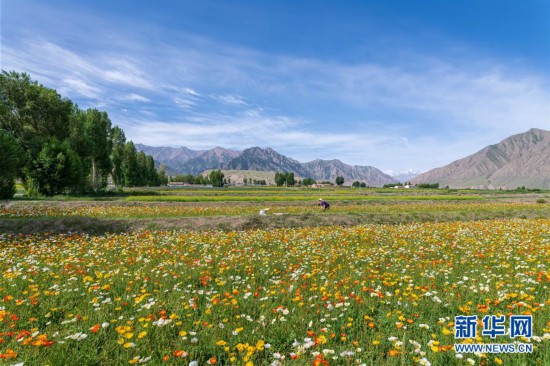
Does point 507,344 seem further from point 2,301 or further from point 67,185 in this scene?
point 67,185

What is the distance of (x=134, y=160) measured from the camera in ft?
321

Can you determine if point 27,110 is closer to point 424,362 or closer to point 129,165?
point 129,165

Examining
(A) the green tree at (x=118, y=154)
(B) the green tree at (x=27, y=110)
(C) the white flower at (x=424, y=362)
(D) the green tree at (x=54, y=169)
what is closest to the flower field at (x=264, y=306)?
(C) the white flower at (x=424, y=362)

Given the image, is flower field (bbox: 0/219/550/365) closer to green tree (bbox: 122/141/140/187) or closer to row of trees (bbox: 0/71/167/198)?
row of trees (bbox: 0/71/167/198)

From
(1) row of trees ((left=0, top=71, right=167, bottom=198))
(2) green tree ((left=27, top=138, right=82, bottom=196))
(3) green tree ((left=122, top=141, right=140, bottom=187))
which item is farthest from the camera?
(3) green tree ((left=122, top=141, right=140, bottom=187))

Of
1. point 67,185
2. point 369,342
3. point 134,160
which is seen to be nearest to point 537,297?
point 369,342

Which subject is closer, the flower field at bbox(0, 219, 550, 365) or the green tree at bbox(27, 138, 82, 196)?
the flower field at bbox(0, 219, 550, 365)

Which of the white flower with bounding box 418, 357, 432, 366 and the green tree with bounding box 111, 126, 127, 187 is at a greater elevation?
the green tree with bounding box 111, 126, 127, 187

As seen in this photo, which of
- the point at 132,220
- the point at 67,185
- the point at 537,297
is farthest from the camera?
the point at 67,185

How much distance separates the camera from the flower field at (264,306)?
431 centimetres

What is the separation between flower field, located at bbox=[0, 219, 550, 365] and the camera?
4.31 metres

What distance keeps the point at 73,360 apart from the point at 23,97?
7040 centimetres

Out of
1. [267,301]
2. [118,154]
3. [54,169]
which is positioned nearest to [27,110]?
[54,169]

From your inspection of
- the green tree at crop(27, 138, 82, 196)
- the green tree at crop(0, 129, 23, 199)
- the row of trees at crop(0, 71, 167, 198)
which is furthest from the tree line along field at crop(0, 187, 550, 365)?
the green tree at crop(27, 138, 82, 196)
